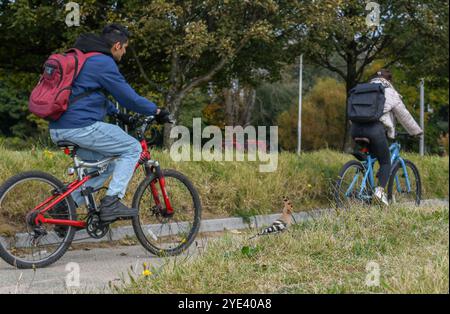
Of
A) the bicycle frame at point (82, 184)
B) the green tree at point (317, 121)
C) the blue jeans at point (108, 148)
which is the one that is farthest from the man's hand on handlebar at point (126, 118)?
the green tree at point (317, 121)

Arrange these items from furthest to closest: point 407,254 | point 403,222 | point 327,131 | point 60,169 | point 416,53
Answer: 1. point 327,131
2. point 416,53
3. point 60,169
4. point 403,222
5. point 407,254

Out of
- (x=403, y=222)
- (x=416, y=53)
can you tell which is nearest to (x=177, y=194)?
(x=403, y=222)

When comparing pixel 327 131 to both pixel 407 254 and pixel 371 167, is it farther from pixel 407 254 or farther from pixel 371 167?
pixel 407 254

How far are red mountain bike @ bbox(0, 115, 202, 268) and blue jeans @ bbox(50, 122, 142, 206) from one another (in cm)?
7

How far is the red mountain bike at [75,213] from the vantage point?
17.3ft

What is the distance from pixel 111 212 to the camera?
5477 millimetres

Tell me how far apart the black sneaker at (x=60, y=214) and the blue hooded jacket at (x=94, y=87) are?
627 mm

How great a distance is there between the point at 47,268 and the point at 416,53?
1770 cm

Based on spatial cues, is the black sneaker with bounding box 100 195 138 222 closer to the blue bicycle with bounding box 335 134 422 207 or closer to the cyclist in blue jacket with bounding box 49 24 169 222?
the cyclist in blue jacket with bounding box 49 24 169 222

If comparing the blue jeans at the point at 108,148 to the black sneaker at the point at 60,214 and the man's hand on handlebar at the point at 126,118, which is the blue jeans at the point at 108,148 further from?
the man's hand on handlebar at the point at 126,118

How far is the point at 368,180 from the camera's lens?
25.2 feet

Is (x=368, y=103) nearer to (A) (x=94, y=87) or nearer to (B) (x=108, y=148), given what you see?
(B) (x=108, y=148)

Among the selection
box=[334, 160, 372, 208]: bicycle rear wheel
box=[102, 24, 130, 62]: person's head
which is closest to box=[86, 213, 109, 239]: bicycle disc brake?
box=[102, 24, 130, 62]: person's head

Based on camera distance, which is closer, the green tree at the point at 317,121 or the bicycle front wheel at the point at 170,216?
the bicycle front wheel at the point at 170,216
